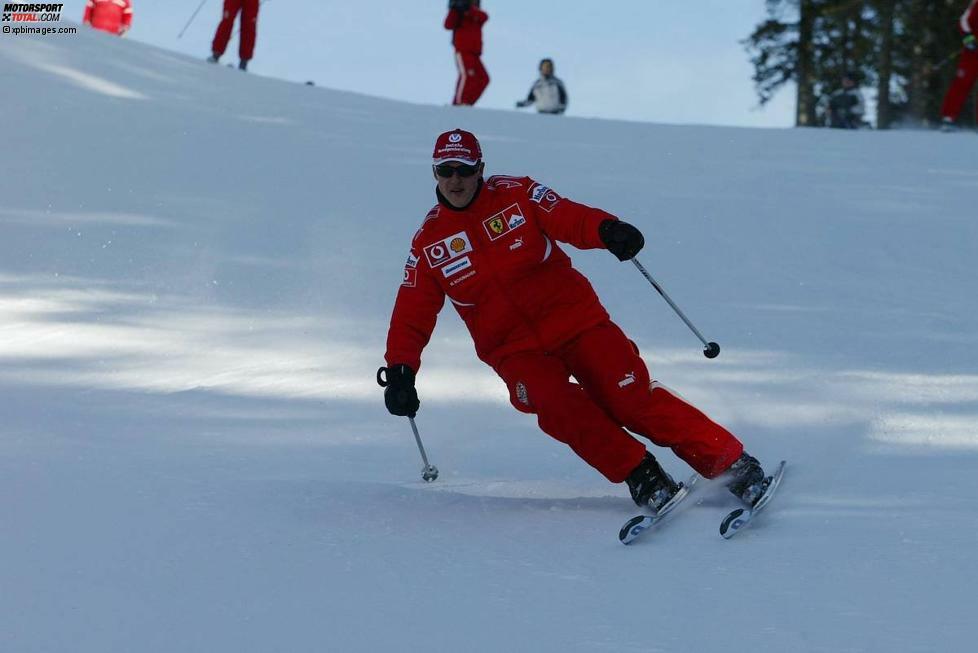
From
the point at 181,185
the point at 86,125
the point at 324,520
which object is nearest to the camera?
the point at 324,520

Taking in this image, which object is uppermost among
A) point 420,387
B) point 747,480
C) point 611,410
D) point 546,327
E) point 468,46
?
point 468,46

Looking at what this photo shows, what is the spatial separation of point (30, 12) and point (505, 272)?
1182 cm

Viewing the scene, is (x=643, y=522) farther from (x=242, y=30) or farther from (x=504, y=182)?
(x=242, y=30)

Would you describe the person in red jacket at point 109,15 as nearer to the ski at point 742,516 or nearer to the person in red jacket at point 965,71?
the person in red jacket at point 965,71

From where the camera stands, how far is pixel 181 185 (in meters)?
10.6

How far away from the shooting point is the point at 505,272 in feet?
15.8

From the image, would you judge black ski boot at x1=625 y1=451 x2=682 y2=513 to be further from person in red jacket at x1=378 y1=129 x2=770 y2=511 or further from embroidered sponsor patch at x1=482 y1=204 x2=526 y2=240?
embroidered sponsor patch at x1=482 y1=204 x2=526 y2=240

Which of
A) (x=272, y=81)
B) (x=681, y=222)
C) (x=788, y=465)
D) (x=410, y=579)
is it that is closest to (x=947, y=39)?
(x=272, y=81)

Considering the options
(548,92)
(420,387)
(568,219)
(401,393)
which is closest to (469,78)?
(548,92)

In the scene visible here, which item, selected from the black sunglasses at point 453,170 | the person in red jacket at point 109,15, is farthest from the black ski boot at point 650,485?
the person in red jacket at point 109,15

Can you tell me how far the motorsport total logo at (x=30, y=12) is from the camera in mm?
14906

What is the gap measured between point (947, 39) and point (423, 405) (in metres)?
21.8

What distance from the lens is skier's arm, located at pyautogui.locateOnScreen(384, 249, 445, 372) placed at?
493cm

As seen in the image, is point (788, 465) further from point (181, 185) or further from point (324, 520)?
point (181, 185)
